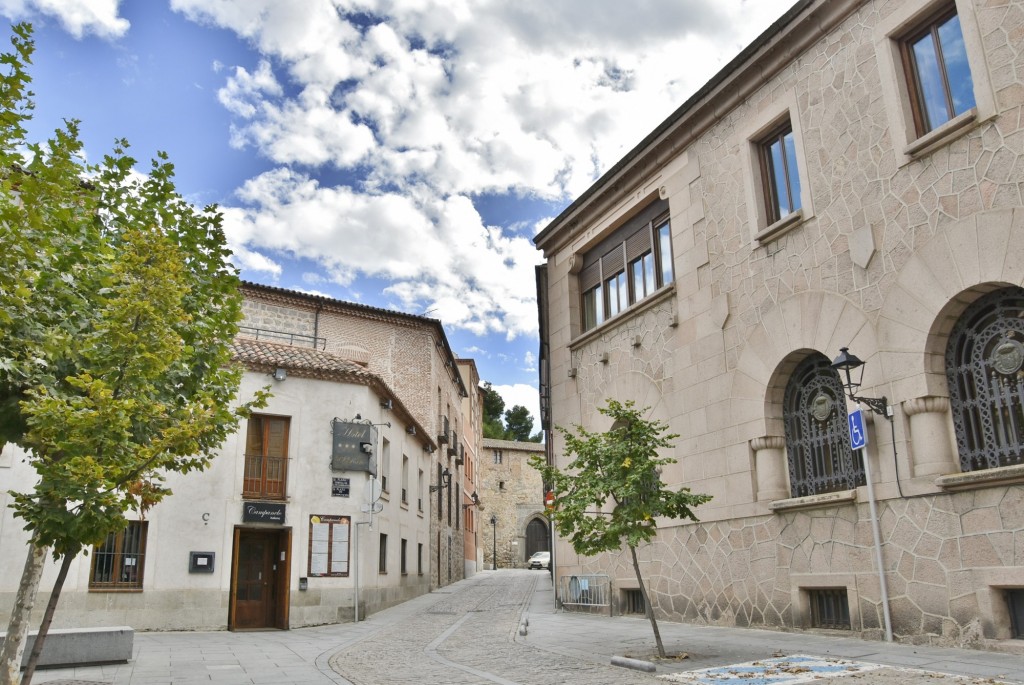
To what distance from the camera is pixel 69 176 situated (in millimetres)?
6793

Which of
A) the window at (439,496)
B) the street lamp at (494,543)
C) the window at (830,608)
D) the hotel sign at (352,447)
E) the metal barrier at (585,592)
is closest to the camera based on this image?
the window at (830,608)

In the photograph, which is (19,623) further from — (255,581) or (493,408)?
(493,408)

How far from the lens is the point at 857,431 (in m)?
9.42

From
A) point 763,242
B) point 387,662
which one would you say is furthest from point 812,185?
point 387,662

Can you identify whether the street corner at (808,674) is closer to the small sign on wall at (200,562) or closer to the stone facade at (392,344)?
the small sign on wall at (200,562)

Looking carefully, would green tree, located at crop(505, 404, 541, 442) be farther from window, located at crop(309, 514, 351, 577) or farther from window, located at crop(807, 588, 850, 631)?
window, located at crop(807, 588, 850, 631)

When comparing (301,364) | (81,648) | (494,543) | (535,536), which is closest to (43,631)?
(81,648)

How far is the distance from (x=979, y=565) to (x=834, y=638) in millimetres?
2178

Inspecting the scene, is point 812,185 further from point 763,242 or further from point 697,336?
point 697,336

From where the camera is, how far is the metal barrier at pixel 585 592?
14664 mm

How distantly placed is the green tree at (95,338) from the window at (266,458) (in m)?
8.66

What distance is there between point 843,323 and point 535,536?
168 ft

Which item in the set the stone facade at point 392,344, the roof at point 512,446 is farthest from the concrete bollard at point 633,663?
the roof at point 512,446

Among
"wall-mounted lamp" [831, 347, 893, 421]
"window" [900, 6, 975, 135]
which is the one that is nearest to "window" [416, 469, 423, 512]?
"wall-mounted lamp" [831, 347, 893, 421]
